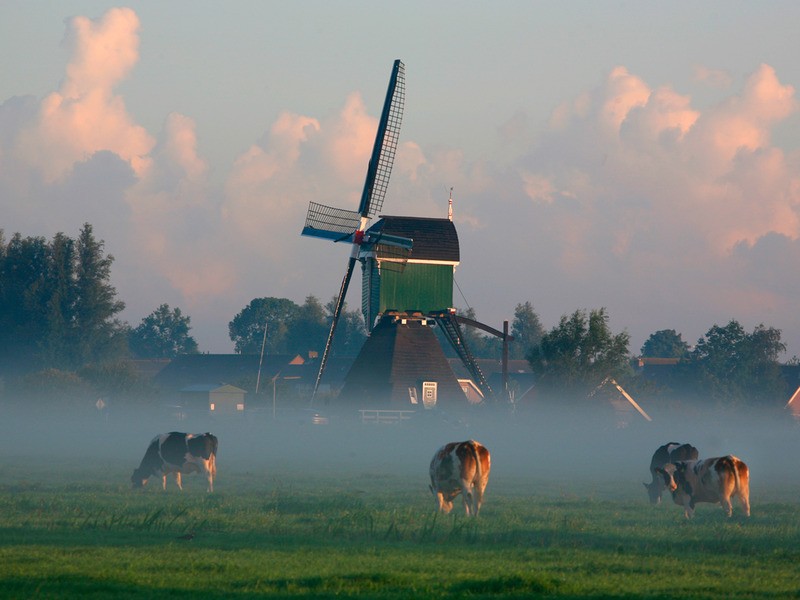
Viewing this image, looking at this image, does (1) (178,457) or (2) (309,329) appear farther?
(2) (309,329)

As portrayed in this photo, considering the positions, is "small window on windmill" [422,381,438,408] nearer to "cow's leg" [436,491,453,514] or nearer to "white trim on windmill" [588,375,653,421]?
"white trim on windmill" [588,375,653,421]

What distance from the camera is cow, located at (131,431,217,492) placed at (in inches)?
1412

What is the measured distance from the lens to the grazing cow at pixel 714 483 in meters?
28.0

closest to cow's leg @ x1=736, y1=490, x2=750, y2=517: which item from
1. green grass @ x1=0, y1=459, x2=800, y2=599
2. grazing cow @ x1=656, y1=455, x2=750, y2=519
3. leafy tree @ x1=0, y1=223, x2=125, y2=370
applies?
grazing cow @ x1=656, y1=455, x2=750, y2=519

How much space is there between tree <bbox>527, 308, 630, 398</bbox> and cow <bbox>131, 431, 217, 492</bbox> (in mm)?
42660

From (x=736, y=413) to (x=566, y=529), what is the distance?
254 ft

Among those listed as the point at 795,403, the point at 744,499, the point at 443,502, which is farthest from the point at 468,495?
the point at 795,403

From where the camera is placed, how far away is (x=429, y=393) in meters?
75.2

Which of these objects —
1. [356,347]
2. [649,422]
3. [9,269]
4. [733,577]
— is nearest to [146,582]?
[733,577]

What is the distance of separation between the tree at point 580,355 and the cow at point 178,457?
140ft

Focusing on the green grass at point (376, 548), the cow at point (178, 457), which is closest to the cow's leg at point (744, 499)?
the green grass at point (376, 548)

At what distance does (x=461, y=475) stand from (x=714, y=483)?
6.10 meters

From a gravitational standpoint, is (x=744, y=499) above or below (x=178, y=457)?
below

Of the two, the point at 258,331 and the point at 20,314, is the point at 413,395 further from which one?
the point at 258,331
